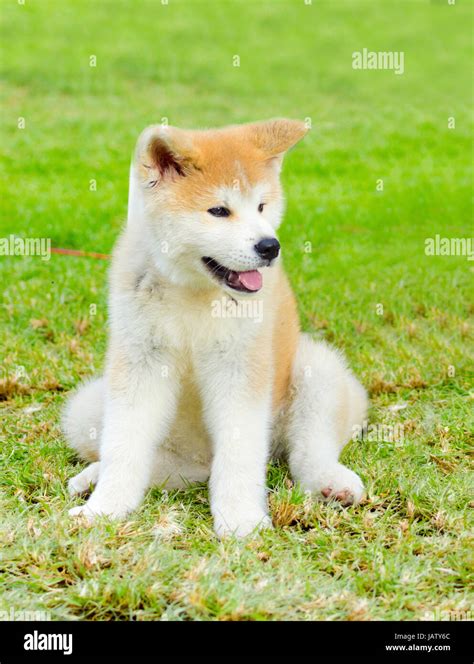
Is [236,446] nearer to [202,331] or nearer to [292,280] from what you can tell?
[202,331]

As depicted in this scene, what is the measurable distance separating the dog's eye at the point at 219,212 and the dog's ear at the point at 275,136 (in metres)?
0.42

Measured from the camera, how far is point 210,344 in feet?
14.0

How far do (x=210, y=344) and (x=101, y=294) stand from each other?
3465 millimetres

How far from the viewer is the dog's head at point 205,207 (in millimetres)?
3982

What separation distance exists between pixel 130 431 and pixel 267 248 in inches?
42.5

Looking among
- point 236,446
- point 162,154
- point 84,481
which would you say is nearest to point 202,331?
point 236,446

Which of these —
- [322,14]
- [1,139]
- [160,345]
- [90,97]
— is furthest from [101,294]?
[322,14]

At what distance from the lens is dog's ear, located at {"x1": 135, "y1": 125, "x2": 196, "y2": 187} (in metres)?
3.99

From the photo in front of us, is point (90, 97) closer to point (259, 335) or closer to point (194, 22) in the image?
point (194, 22)

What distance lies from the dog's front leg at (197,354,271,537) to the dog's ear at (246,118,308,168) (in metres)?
1.01

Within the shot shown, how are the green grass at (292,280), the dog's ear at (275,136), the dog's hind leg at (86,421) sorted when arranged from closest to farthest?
1. the green grass at (292,280)
2. the dog's ear at (275,136)
3. the dog's hind leg at (86,421)

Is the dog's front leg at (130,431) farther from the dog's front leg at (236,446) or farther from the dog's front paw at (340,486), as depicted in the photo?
the dog's front paw at (340,486)

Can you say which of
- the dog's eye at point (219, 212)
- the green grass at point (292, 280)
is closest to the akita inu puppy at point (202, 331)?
the dog's eye at point (219, 212)

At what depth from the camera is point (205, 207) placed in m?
4.02
